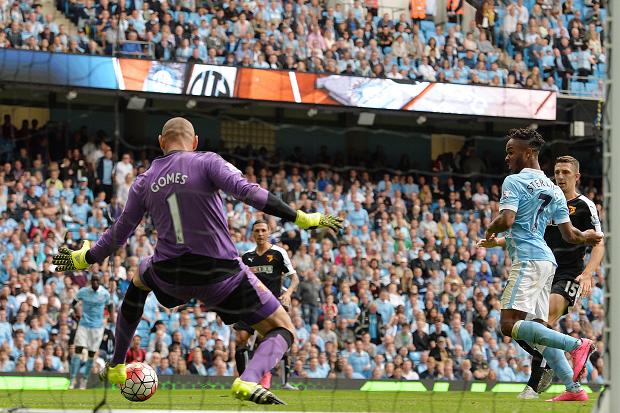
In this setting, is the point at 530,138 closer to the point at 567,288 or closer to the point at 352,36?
the point at 567,288

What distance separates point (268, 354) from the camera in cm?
744

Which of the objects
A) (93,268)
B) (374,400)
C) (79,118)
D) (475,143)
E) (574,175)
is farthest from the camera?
(475,143)

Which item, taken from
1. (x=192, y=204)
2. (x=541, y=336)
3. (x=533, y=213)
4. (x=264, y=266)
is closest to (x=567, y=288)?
(x=533, y=213)

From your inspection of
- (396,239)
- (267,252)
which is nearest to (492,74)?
(396,239)

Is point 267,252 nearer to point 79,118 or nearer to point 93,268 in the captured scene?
point 93,268

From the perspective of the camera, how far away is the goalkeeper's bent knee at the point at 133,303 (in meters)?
8.04

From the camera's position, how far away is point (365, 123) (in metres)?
25.5

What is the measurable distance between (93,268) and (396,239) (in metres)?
5.21

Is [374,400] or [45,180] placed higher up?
[45,180]

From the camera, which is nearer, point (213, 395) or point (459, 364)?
point (213, 395)

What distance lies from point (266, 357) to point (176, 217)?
41.8 inches

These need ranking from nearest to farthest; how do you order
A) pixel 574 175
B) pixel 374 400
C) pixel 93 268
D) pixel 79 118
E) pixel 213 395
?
pixel 574 175 < pixel 374 400 < pixel 213 395 < pixel 93 268 < pixel 79 118

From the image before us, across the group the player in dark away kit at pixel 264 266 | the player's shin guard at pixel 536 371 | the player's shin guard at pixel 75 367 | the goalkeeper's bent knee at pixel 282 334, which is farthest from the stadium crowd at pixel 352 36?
the goalkeeper's bent knee at pixel 282 334

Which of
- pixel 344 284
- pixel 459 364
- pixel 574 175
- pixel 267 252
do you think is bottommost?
pixel 459 364
